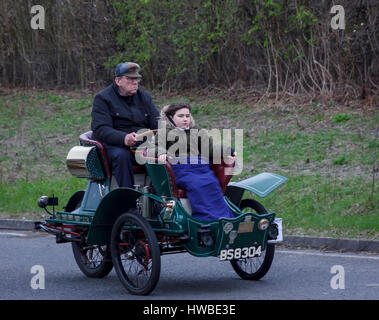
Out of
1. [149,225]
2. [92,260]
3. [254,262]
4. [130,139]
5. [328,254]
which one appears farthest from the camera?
[328,254]

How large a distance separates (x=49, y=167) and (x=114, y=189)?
938cm

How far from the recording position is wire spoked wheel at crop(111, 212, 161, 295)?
6816mm

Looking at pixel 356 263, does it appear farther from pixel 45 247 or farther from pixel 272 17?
pixel 272 17

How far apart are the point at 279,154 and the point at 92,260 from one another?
7.19 m

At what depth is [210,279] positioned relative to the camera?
7.90 metres

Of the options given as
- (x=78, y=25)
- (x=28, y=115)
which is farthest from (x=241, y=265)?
(x=78, y=25)

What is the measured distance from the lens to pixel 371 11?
56.2 feet

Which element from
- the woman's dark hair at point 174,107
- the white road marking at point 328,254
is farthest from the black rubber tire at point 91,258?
the white road marking at point 328,254

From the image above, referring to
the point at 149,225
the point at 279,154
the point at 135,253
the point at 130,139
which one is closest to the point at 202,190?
the point at 149,225

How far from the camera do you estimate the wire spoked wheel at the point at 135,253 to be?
682 centimetres

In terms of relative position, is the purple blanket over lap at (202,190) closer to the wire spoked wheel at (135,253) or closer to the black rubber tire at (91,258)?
the wire spoked wheel at (135,253)

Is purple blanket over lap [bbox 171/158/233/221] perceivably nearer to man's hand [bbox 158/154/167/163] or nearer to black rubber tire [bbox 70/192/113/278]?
man's hand [bbox 158/154/167/163]

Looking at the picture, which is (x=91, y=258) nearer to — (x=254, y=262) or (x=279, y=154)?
(x=254, y=262)

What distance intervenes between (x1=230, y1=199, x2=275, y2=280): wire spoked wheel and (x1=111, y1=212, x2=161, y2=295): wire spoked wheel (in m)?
1.02
